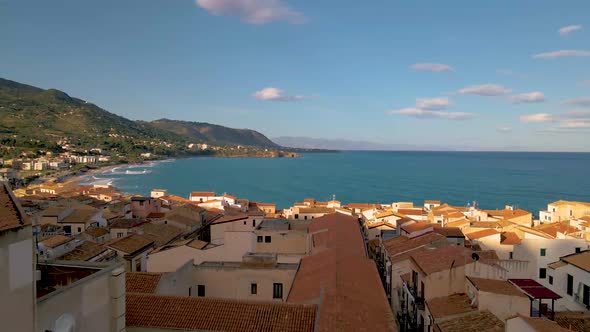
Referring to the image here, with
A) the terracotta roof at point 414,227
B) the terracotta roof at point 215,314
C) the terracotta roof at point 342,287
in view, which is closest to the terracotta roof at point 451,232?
the terracotta roof at point 414,227

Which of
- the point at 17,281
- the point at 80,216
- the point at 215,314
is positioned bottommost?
the point at 80,216

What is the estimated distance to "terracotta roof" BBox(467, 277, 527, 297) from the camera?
42.9ft

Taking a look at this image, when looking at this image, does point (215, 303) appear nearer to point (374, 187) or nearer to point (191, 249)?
point (191, 249)

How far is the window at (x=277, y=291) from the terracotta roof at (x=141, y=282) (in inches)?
220

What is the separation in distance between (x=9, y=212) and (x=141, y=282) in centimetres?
1051

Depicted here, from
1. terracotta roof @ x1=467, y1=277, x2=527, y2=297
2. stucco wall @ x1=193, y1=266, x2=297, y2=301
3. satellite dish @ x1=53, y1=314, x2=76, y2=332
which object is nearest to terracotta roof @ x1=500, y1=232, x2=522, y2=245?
terracotta roof @ x1=467, y1=277, x2=527, y2=297

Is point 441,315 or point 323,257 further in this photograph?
point 323,257

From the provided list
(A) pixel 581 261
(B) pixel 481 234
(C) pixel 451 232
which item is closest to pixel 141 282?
(A) pixel 581 261

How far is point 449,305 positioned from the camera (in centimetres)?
1453

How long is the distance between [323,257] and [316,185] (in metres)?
106

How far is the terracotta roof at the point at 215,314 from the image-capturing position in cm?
1286

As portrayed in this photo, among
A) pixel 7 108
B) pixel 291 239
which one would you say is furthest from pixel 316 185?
pixel 7 108

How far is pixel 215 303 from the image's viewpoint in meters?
14.0

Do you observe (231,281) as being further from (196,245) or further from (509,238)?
(509,238)
